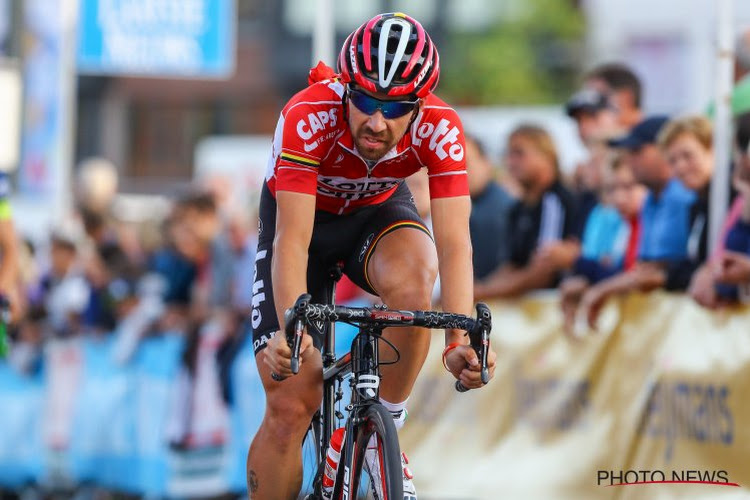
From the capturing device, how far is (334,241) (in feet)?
20.8

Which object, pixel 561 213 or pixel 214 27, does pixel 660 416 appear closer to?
pixel 561 213

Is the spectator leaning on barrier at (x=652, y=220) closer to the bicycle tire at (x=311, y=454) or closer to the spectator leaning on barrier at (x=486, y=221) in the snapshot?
the spectator leaning on barrier at (x=486, y=221)

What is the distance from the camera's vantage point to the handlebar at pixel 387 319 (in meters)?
5.14

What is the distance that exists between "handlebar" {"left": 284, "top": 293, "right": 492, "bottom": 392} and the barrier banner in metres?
2.41

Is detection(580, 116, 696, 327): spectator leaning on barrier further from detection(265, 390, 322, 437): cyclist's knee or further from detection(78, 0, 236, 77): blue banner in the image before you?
detection(78, 0, 236, 77): blue banner

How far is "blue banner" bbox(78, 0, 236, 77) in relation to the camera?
1572cm

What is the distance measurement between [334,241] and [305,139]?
77 cm

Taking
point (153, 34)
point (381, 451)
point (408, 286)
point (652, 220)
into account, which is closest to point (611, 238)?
point (652, 220)

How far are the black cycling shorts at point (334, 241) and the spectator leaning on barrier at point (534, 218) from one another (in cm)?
303

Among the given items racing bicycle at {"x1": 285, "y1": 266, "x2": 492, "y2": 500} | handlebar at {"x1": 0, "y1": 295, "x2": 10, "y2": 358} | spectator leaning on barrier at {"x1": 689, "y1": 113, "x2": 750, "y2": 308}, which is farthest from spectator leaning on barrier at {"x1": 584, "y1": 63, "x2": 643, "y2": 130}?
racing bicycle at {"x1": 285, "y1": 266, "x2": 492, "y2": 500}

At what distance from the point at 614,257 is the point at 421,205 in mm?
1300

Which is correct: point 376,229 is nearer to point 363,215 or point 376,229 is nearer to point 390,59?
point 363,215

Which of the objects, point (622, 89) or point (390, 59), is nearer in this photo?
point (390, 59)

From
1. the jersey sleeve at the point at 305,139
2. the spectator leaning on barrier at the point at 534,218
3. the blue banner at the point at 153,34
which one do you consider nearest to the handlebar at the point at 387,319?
the jersey sleeve at the point at 305,139
